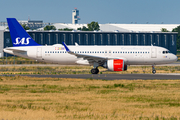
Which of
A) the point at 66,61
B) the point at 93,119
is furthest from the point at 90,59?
the point at 93,119

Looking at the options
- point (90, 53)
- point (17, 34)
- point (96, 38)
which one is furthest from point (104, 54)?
point (96, 38)

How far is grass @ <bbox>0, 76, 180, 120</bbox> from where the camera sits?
48.1ft

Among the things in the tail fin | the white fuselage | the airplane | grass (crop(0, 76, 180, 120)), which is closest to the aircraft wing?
the airplane

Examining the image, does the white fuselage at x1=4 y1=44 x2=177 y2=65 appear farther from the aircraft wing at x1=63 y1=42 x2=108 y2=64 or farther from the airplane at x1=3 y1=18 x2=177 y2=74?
the aircraft wing at x1=63 y1=42 x2=108 y2=64

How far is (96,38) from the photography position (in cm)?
9438

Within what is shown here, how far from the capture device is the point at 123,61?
131 ft

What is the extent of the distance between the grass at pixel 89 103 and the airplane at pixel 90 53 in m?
15.8

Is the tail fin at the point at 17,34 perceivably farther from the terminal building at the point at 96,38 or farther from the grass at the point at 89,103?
the terminal building at the point at 96,38

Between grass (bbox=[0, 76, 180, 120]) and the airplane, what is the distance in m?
15.8

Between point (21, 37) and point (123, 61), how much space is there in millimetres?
14698

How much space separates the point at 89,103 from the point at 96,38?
76.7 m

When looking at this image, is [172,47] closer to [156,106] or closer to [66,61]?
[66,61]

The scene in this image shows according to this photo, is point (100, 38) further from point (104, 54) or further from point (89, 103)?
point (89, 103)

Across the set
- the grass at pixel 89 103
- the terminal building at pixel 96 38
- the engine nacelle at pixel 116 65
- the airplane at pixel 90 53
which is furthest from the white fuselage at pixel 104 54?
the terminal building at pixel 96 38
